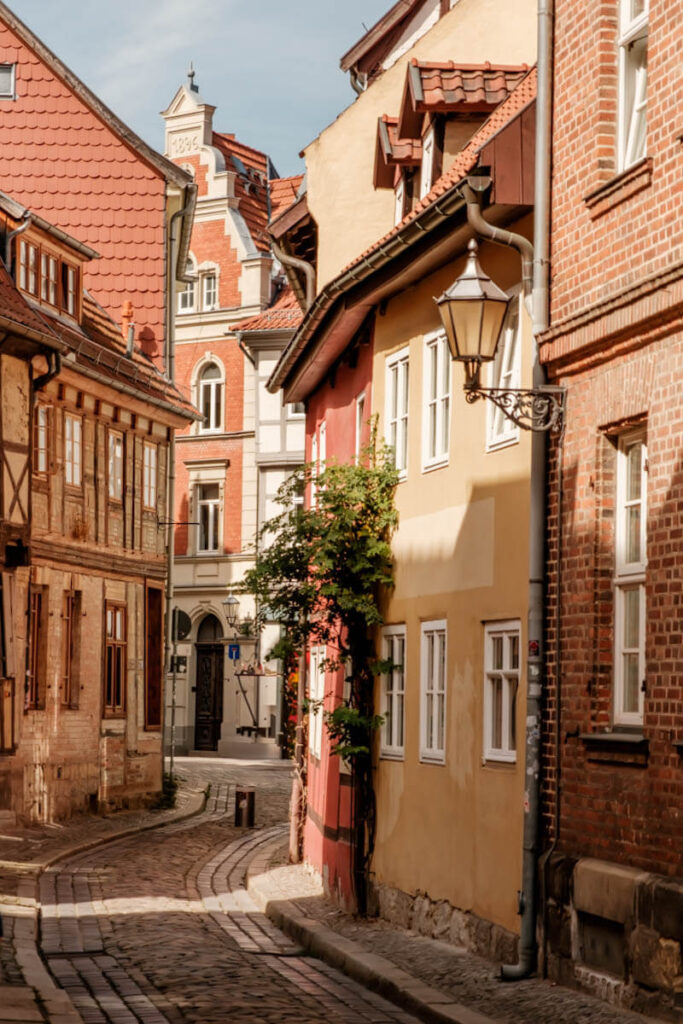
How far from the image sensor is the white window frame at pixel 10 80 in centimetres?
3150

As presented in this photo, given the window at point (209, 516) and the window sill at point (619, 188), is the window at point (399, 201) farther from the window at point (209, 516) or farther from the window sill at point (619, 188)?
the window at point (209, 516)

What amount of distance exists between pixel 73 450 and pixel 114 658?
359 cm

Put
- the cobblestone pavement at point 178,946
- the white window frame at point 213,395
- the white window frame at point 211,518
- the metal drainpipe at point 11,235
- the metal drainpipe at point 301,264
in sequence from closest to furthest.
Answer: the cobblestone pavement at point 178,946 < the metal drainpipe at point 301,264 < the metal drainpipe at point 11,235 < the white window frame at point 211,518 < the white window frame at point 213,395

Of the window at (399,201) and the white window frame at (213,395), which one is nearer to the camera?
the window at (399,201)

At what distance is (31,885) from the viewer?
1806cm

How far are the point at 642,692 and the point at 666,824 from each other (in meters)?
0.88

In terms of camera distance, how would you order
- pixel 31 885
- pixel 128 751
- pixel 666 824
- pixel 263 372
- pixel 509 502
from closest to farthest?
1. pixel 666 824
2. pixel 509 502
3. pixel 31 885
4. pixel 128 751
5. pixel 263 372

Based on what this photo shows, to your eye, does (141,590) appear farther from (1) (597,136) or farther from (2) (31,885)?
(1) (597,136)

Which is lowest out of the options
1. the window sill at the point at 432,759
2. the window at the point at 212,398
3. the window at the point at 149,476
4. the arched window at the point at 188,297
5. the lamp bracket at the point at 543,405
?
the window sill at the point at 432,759

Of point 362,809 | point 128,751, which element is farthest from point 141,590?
point 362,809

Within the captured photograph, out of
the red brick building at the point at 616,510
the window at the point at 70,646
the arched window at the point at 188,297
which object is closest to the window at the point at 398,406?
the red brick building at the point at 616,510

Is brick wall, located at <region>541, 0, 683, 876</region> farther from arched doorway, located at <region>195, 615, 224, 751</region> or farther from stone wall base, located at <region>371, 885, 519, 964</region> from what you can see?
arched doorway, located at <region>195, 615, 224, 751</region>

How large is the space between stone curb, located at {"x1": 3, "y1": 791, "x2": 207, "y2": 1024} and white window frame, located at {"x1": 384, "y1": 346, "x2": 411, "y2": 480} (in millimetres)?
4822

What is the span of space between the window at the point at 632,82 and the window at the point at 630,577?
172cm
